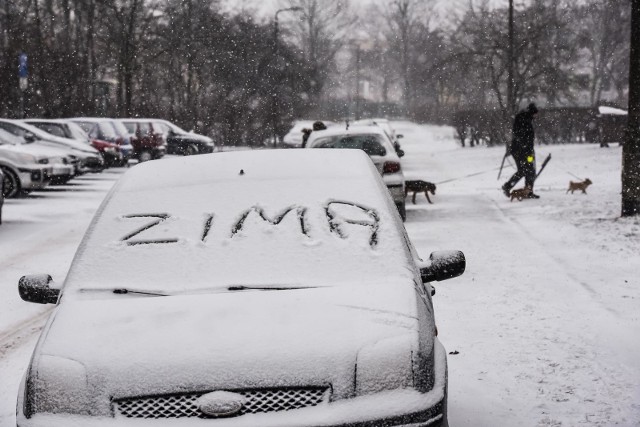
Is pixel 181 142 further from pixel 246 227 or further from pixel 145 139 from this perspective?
pixel 246 227

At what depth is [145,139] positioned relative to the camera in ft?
112

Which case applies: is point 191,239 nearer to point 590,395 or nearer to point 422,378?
point 422,378

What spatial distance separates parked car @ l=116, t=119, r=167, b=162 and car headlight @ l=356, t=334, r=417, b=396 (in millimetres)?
30948

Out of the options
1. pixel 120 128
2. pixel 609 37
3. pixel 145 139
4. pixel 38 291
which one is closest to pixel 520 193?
pixel 38 291

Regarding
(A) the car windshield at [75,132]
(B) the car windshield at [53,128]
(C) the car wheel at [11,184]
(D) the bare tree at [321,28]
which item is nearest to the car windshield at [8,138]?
(C) the car wheel at [11,184]

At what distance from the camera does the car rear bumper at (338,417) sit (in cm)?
311

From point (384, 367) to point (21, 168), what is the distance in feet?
58.7

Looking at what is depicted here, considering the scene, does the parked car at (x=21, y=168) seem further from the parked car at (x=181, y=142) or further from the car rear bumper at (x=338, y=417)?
the car rear bumper at (x=338, y=417)

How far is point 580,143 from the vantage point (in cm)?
3878

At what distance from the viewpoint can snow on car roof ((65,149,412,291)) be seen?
395 cm

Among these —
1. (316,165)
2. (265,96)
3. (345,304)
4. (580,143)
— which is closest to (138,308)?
(345,304)

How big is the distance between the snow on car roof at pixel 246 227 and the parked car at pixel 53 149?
1669 centimetres

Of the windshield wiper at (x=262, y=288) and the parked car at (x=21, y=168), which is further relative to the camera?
the parked car at (x=21, y=168)

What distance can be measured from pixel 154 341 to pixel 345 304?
76 cm
